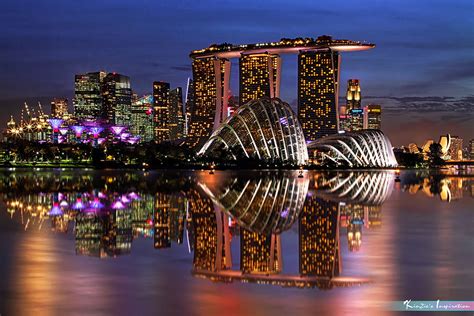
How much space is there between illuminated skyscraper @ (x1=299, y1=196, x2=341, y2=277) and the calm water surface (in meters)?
0.04

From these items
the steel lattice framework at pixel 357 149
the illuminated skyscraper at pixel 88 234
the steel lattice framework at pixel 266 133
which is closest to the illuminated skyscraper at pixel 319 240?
the illuminated skyscraper at pixel 88 234

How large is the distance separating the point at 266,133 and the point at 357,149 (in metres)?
34.8

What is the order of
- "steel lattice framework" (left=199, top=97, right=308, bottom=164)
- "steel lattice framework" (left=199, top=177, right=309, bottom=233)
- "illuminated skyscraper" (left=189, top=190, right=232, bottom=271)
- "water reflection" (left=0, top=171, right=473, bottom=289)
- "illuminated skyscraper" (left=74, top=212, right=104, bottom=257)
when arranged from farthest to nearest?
"steel lattice framework" (left=199, top=97, right=308, bottom=164) → "steel lattice framework" (left=199, top=177, right=309, bottom=233) → "illuminated skyscraper" (left=74, top=212, right=104, bottom=257) → "illuminated skyscraper" (left=189, top=190, right=232, bottom=271) → "water reflection" (left=0, top=171, right=473, bottom=289)

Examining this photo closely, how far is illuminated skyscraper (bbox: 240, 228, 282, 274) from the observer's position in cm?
1811

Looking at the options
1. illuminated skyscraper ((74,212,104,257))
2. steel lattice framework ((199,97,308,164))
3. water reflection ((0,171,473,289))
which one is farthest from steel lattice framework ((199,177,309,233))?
steel lattice framework ((199,97,308,164))

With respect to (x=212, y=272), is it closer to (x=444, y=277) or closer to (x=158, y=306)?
(x=158, y=306)

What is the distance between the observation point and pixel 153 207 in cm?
3556

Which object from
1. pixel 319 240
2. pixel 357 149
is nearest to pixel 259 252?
pixel 319 240

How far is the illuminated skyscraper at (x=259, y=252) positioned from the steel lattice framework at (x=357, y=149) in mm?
126466

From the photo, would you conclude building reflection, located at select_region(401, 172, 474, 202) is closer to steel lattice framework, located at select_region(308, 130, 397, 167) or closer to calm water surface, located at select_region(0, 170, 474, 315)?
calm water surface, located at select_region(0, 170, 474, 315)

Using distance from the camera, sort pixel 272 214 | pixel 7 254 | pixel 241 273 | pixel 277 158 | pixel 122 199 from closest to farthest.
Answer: pixel 241 273 < pixel 7 254 < pixel 272 214 < pixel 122 199 < pixel 277 158

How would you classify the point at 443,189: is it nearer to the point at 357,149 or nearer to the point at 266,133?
the point at 266,133

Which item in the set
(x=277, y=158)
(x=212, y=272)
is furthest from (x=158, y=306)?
(x=277, y=158)

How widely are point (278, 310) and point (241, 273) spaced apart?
4.13m
